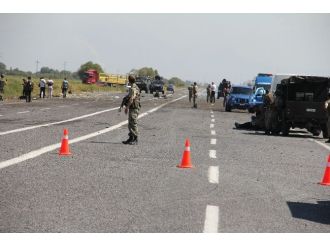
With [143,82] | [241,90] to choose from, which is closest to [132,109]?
[241,90]

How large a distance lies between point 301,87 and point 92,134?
8.93m


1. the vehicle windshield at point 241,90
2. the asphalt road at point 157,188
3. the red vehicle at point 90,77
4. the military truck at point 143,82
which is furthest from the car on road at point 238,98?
the red vehicle at point 90,77

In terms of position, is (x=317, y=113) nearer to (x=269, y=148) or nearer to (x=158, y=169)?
(x=269, y=148)

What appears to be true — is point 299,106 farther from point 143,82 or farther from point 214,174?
point 143,82

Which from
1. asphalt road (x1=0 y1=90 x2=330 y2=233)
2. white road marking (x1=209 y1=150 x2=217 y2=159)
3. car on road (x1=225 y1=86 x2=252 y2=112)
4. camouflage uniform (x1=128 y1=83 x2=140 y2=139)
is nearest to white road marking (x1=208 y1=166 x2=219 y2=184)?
asphalt road (x1=0 y1=90 x2=330 y2=233)

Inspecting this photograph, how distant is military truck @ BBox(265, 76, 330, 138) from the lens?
25328 millimetres

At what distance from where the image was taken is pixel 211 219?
7.96 m

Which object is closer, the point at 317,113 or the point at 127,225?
the point at 127,225

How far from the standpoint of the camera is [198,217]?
807 centimetres

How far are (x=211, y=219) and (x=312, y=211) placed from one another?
1.79 metres

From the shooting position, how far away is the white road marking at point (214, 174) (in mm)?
11391

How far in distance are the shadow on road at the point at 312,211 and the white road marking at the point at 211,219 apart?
1003 millimetres

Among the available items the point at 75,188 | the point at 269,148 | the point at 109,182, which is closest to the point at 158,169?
the point at 109,182

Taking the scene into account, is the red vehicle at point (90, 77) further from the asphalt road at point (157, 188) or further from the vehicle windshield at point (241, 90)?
the asphalt road at point (157, 188)
